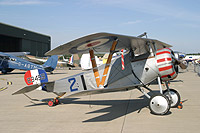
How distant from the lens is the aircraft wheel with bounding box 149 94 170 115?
5.67 meters

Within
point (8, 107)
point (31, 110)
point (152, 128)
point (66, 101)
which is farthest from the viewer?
point (66, 101)

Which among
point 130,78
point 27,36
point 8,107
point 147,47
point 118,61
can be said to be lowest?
point 8,107

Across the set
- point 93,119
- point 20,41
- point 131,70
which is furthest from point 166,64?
point 20,41

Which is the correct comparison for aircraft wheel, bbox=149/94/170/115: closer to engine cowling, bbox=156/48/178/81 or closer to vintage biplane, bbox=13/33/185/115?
vintage biplane, bbox=13/33/185/115

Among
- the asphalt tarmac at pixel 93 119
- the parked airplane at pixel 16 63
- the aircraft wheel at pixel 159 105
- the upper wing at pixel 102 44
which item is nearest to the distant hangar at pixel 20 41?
the parked airplane at pixel 16 63

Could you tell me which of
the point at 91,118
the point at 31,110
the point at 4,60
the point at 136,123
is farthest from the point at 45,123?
the point at 4,60

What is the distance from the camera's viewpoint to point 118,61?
6.71 metres

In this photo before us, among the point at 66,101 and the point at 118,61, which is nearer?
the point at 118,61

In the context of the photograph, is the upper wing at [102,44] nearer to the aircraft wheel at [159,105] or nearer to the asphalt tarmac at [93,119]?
the aircraft wheel at [159,105]

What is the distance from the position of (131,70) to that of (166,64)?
3.42 feet

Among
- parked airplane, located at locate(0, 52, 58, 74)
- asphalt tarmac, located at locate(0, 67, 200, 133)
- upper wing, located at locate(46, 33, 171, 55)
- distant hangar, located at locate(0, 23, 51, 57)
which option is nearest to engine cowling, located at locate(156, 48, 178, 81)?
upper wing, located at locate(46, 33, 171, 55)

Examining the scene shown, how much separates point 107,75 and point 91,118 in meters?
1.52

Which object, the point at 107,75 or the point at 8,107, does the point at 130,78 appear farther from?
the point at 8,107

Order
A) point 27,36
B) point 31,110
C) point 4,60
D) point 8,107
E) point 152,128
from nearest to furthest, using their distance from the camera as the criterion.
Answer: point 152,128
point 31,110
point 8,107
point 4,60
point 27,36
